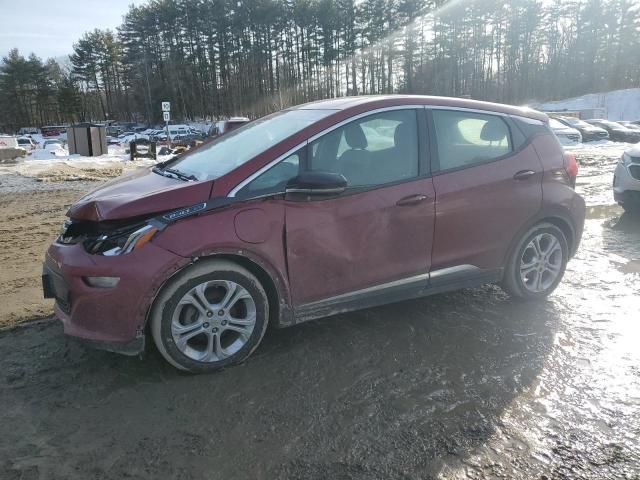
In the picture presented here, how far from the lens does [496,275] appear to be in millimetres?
4086

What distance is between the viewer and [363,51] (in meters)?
66.2

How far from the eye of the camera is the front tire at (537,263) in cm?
415

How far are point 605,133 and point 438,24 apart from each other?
44618mm

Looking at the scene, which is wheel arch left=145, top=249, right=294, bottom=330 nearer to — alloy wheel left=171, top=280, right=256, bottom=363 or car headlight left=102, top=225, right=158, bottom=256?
alloy wheel left=171, top=280, right=256, bottom=363

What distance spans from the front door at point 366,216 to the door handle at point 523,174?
88cm

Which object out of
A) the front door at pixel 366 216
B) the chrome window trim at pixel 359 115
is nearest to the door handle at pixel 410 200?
the front door at pixel 366 216

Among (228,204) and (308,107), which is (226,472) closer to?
(228,204)

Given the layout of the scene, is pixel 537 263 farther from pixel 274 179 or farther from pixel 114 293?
pixel 114 293

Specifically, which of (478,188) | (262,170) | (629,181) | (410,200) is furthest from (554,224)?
(629,181)

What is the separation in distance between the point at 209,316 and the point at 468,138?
Answer: 2.40 meters

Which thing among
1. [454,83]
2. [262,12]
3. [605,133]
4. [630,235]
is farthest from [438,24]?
[630,235]

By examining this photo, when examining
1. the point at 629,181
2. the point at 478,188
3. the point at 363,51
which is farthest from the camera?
the point at 363,51

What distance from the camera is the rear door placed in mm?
3678

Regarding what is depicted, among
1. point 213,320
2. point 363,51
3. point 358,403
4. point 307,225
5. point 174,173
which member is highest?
point 363,51
